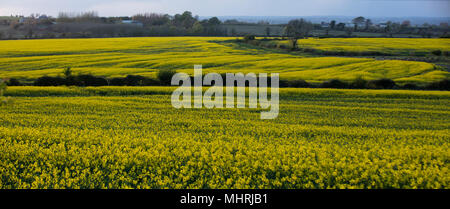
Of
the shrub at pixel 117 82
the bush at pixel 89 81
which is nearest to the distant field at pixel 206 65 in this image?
the shrub at pixel 117 82

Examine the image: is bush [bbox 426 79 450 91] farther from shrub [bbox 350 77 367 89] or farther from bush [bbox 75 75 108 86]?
bush [bbox 75 75 108 86]

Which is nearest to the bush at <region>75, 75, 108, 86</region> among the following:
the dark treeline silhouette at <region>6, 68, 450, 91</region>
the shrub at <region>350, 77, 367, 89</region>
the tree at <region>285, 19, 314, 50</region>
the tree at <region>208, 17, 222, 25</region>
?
the dark treeline silhouette at <region>6, 68, 450, 91</region>

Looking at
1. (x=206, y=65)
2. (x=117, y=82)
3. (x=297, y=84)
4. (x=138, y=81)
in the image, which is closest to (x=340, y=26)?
(x=206, y=65)

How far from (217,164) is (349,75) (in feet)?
77.8

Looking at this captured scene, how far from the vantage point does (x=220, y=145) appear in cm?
1165

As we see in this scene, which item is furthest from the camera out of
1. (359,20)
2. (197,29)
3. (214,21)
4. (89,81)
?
(359,20)

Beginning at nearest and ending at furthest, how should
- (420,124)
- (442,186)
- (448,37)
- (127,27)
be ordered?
(442,186), (420,124), (448,37), (127,27)

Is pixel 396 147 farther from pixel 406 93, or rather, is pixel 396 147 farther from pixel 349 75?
pixel 349 75

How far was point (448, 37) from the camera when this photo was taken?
211 feet

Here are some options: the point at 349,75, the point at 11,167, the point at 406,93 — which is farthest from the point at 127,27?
the point at 11,167

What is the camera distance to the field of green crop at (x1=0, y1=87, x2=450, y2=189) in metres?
9.17

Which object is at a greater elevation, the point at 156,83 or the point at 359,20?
the point at 359,20

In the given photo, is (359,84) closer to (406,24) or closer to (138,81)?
(138,81)

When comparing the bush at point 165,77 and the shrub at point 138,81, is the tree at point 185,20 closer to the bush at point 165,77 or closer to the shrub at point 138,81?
the bush at point 165,77
